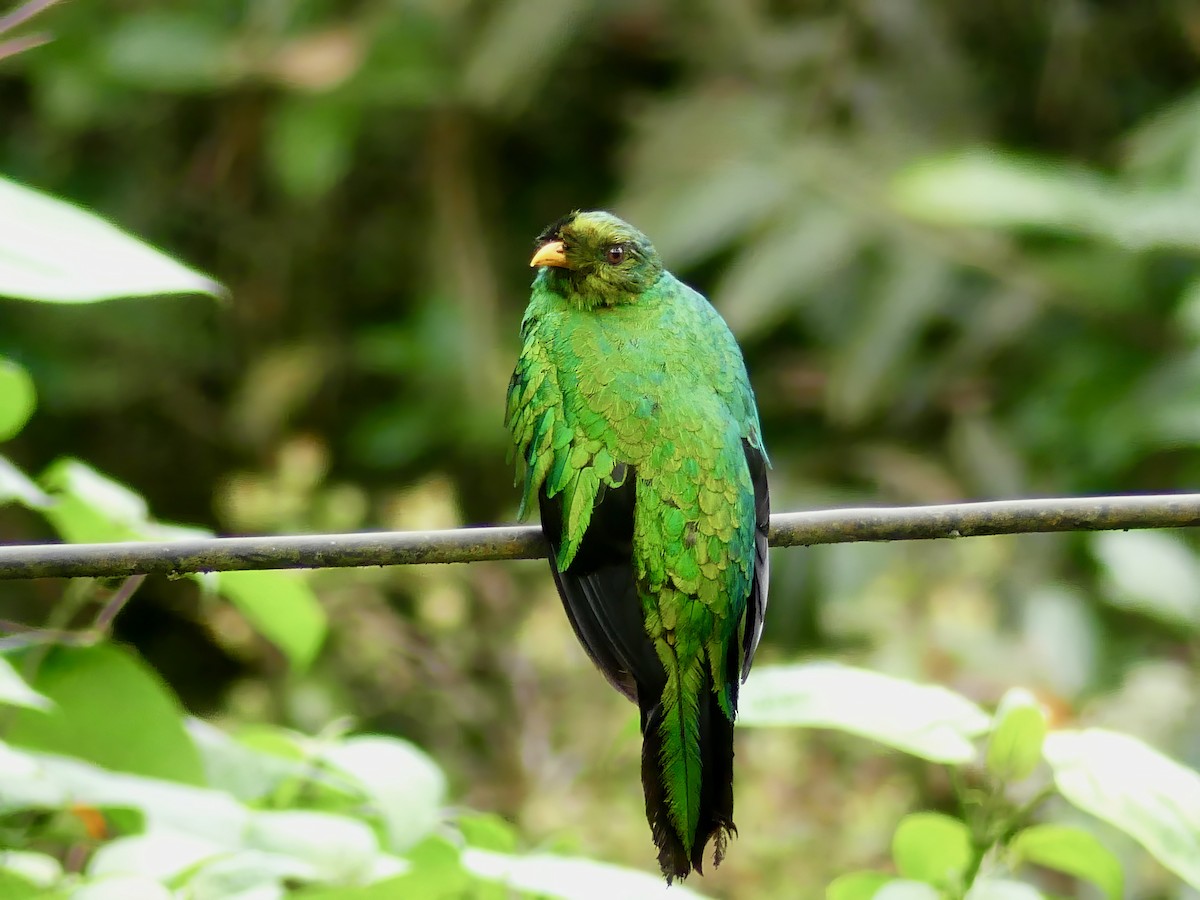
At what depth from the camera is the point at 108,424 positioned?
21.0 ft

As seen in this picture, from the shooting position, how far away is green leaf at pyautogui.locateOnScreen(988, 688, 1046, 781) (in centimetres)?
164

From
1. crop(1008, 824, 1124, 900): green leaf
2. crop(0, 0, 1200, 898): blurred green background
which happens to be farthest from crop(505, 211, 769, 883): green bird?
crop(0, 0, 1200, 898): blurred green background

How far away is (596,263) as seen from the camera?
287cm

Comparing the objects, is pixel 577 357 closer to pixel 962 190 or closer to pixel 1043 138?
pixel 962 190

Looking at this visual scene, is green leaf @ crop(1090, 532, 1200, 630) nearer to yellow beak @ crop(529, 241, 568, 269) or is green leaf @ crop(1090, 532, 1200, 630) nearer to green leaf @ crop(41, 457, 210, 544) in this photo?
yellow beak @ crop(529, 241, 568, 269)

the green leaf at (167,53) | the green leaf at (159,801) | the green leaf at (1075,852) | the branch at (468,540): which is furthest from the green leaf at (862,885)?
the green leaf at (167,53)

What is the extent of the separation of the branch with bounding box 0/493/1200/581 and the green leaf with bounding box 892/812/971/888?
324 millimetres

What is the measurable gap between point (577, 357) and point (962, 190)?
2.37 metres

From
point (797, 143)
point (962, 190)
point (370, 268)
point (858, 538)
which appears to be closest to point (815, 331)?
point (797, 143)

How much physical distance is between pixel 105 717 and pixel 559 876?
2.08ft

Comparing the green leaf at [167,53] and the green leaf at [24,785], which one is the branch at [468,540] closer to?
the green leaf at [24,785]

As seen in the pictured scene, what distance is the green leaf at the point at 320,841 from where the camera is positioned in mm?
1476

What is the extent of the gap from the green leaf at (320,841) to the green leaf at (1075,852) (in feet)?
2.40

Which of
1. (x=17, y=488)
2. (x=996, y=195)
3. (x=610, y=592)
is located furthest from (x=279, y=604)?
(x=996, y=195)
